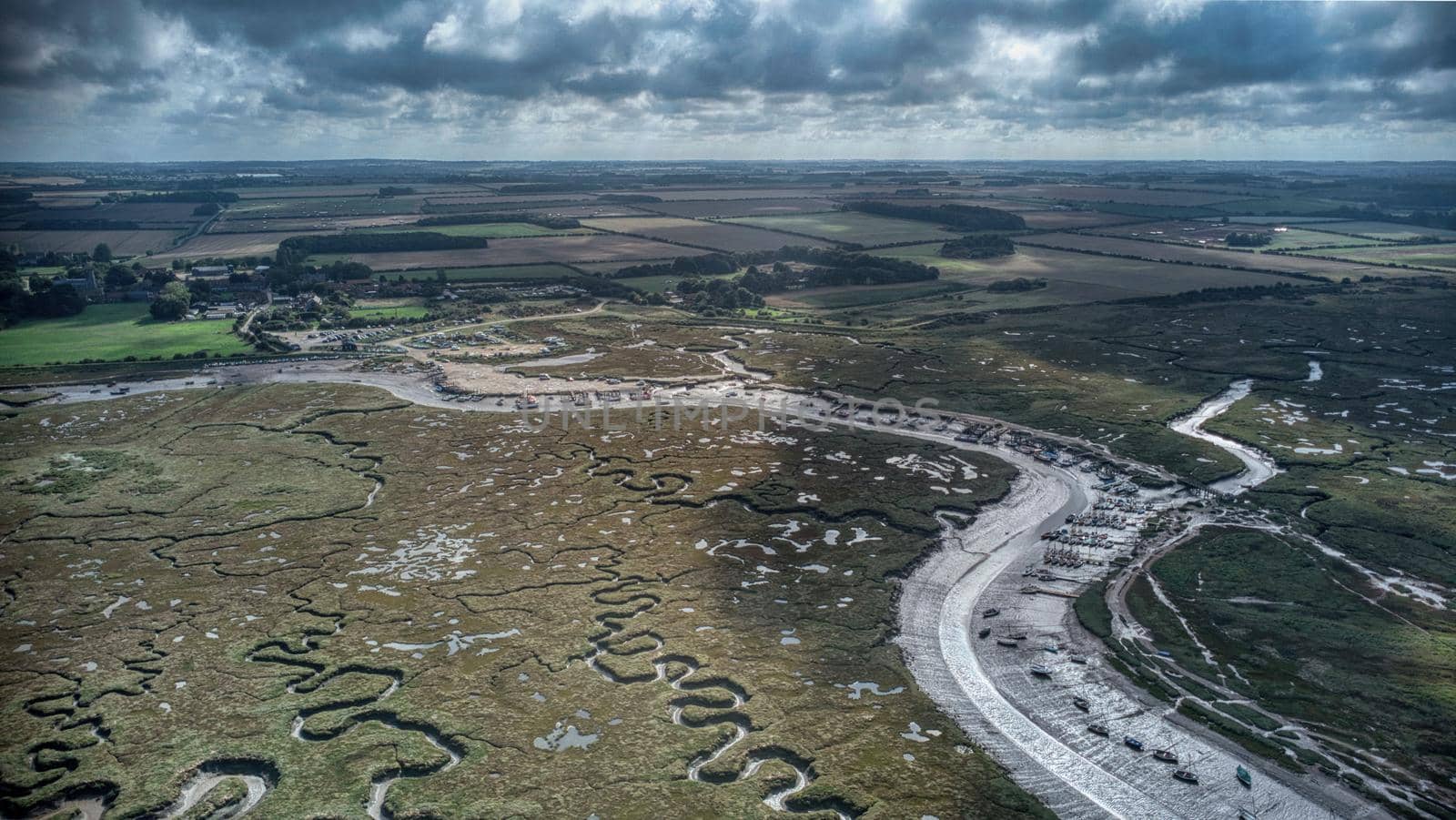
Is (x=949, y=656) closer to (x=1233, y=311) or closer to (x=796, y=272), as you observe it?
(x=1233, y=311)

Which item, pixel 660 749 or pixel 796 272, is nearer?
pixel 660 749

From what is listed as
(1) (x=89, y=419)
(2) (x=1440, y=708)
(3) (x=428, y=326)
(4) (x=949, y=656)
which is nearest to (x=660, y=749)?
(4) (x=949, y=656)

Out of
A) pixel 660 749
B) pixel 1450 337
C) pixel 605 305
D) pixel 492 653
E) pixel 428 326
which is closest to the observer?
pixel 660 749

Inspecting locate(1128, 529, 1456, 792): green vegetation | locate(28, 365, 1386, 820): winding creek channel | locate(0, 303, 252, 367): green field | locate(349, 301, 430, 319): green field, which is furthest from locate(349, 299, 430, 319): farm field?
locate(1128, 529, 1456, 792): green vegetation

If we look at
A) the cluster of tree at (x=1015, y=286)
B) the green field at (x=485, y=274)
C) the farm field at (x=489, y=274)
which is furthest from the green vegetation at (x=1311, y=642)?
the green field at (x=485, y=274)

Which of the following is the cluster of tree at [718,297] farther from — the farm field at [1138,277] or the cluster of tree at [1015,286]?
the farm field at [1138,277]

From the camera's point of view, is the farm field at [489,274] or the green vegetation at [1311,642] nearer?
the green vegetation at [1311,642]

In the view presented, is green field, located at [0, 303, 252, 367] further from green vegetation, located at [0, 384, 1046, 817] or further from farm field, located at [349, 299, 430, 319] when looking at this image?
green vegetation, located at [0, 384, 1046, 817]
